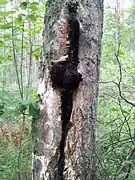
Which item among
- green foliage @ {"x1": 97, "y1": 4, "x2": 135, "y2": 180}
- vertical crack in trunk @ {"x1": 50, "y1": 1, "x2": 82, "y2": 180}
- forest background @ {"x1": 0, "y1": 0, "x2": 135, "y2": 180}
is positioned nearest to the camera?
vertical crack in trunk @ {"x1": 50, "y1": 1, "x2": 82, "y2": 180}

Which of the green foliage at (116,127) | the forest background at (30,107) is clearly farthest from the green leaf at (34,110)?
the green foliage at (116,127)

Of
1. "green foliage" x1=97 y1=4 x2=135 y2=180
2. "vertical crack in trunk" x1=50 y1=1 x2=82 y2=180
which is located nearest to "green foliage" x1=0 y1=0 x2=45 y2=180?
"vertical crack in trunk" x1=50 y1=1 x2=82 y2=180

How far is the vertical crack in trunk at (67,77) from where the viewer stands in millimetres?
996

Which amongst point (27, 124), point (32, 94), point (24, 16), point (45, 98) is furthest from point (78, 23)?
point (27, 124)

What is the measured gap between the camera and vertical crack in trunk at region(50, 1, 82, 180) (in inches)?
39.2

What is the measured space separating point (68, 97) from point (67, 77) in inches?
3.1

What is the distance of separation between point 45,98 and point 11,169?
133 centimetres

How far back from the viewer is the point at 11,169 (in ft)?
7.06

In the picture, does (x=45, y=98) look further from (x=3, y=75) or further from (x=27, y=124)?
(x=3, y=75)

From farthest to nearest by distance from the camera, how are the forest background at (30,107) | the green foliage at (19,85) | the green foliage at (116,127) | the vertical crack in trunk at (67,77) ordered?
the green foliage at (116,127) < the forest background at (30,107) < the green foliage at (19,85) < the vertical crack in trunk at (67,77)

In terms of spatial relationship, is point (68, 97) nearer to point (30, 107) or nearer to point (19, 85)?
point (30, 107)

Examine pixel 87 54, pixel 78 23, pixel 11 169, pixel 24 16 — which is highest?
pixel 24 16

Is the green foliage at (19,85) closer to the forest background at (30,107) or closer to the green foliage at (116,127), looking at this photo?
the forest background at (30,107)

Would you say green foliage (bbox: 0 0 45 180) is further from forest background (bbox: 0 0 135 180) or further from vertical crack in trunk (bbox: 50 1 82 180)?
vertical crack in trunk (bbox: 50 1 82 180)
